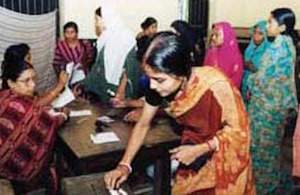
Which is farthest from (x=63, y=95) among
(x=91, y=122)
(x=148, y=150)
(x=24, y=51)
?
(x=148, y=150)

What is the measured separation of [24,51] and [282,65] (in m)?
1.89

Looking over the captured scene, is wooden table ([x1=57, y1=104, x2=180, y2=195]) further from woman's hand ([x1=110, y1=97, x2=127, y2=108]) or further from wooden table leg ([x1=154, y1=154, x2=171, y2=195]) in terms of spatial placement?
woman's hand ([x1=110, y1=97, x2=127, y2=108])

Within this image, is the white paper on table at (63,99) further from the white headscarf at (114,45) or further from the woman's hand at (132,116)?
the white headscarf at (114,45)

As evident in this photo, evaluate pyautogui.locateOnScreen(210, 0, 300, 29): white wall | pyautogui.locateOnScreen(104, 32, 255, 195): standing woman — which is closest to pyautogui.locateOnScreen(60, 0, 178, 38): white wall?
pyautogui.locateOnScreen(210, 0, 300, 29): white wall

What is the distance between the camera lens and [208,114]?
72.8 inches

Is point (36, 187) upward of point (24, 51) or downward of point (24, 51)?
downward

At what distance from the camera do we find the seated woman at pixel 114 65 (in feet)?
12.0

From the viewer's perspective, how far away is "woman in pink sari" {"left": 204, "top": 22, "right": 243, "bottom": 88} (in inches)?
159

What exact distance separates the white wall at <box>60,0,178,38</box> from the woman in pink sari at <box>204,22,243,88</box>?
1898 mm

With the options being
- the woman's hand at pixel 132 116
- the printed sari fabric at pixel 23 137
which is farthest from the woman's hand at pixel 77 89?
the printed sari fabric at pixel 23 137

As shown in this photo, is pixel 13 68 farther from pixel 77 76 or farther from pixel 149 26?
pixel 149 26

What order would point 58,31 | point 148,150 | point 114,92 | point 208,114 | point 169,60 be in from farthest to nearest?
point 58,31 → point 114,92 → point 148,150 → point 208,114 → point 169,60

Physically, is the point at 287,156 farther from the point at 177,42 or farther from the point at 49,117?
the point at 177,42

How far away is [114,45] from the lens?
12.4ft
